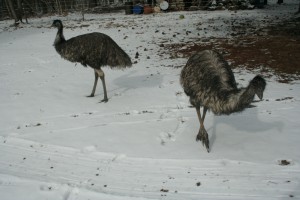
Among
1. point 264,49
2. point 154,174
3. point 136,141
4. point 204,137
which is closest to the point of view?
point 154,174

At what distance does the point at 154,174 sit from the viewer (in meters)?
5.35

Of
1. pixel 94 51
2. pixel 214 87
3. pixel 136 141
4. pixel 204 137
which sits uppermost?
pixel 214 87

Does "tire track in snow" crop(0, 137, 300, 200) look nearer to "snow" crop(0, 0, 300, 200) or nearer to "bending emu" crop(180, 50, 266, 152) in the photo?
"snow" crop(0, 0, 300, 200)

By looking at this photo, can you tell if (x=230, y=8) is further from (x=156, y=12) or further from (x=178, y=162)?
(x=178, y=162)

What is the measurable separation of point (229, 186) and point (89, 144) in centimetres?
271

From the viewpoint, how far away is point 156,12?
80.8ft

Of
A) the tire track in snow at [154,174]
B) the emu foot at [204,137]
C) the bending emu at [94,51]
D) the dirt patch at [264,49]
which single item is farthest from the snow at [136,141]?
the bending emu at [94,51]

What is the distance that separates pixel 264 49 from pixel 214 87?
7.81 m

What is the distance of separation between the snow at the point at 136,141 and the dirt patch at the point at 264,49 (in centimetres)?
81

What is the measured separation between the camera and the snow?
5.00m

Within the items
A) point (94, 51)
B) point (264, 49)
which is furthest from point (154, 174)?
point (264, 49)

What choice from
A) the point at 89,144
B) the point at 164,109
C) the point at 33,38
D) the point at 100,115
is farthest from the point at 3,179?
the point at 33,38

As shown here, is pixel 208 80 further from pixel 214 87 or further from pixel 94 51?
pixel 94 51

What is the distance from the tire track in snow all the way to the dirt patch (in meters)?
5.00
